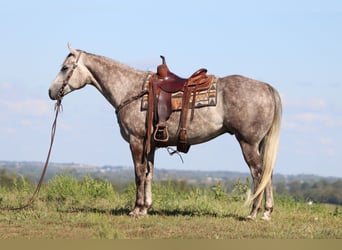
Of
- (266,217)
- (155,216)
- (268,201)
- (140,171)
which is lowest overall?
(155,216)

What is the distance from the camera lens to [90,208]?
12734 millimetres

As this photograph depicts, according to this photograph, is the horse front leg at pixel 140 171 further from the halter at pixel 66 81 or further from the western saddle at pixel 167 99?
the halter at pixel 66 81

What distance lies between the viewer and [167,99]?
11531 millimetres

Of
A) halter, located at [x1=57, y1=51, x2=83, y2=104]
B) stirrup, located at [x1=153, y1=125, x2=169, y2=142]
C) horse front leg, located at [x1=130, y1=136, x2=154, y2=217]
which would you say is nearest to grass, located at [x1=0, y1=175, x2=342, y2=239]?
horse front leg, located at [x1=130, y1=136, x2=154, y2=217]

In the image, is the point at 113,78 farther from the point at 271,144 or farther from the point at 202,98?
the point at 271,144

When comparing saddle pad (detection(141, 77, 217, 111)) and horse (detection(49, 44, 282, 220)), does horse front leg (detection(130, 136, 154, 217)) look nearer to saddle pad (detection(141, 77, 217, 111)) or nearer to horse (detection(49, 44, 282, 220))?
horse (detection(49, 44, 282, 220))

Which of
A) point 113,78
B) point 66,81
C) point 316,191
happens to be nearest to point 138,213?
point 113,78

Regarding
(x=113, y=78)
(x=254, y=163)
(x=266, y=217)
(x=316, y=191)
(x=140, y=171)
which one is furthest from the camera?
(x=316, y=191)

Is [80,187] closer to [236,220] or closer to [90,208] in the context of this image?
[90,208]

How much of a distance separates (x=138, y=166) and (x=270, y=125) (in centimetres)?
220

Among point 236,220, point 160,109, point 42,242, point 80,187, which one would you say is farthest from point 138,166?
point 42,242

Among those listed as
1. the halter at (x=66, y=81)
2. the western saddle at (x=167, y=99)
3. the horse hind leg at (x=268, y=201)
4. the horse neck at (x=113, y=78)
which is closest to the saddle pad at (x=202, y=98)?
the western saddle at (x=167, y=99)

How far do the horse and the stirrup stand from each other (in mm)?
102

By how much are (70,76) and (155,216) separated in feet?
9.07
